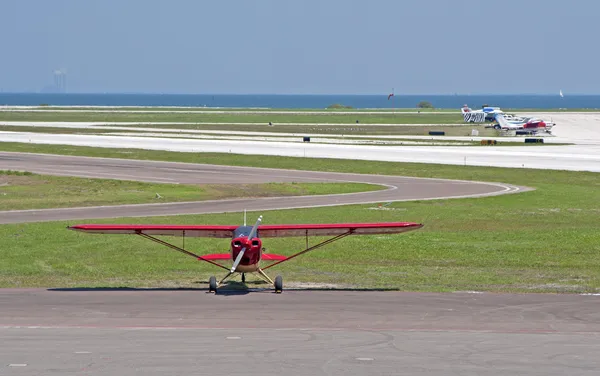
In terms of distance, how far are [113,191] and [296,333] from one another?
35739 millimetres

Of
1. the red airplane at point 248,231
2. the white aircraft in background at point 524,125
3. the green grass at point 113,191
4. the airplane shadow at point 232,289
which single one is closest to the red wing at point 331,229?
the red airplane at point 248,231

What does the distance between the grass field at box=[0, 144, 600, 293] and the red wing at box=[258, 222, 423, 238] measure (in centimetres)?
207

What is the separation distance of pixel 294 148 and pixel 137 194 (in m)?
38.8

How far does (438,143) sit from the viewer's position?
100 m

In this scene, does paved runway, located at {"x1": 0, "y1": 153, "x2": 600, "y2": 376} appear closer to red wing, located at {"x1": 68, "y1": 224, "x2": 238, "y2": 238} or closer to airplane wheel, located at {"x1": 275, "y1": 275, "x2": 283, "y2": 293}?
airplane wheel, located at {"x1": 275, "y1": 275, "x2": 283, "y2": 293}

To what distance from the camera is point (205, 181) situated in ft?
202

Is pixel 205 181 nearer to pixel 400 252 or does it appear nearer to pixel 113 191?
pixel 113 191

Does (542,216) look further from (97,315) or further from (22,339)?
(22,339)

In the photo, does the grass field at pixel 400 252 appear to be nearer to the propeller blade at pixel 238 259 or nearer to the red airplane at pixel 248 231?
the red airplane at pixel 248 231

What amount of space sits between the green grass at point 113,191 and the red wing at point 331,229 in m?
23.9

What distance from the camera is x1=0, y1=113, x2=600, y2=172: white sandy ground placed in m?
77.7

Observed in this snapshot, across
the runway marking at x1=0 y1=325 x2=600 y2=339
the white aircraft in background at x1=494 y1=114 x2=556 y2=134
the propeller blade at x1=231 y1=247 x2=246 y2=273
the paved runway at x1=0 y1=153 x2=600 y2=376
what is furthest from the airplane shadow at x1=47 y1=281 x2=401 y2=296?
the white aircraft in background at x1=494 y1=114 x2=556 y2=134

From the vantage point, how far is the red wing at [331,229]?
26.9m

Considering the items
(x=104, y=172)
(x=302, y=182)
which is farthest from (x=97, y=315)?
(x=104, y=172)
